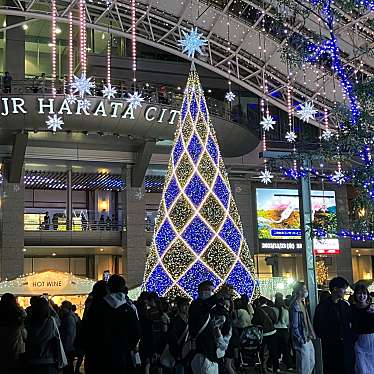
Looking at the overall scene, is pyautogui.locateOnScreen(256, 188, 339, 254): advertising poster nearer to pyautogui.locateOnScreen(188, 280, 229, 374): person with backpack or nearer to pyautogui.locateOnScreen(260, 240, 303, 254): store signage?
pyautogui.locateOnScreen(260, 240, 303, 254): store signage

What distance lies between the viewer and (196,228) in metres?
11.0

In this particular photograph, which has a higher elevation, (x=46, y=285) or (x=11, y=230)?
(x=11, y=230)

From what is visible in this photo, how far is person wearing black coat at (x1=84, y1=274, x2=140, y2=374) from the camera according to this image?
5070 millimetres

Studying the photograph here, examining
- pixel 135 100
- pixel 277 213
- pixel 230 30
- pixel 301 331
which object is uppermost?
pixel 230 30

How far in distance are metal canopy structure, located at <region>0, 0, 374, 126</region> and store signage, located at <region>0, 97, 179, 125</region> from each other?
12.9 ft

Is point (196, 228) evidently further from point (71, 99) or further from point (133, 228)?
point (133, 228)

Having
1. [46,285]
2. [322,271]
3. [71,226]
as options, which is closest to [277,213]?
[322,271]

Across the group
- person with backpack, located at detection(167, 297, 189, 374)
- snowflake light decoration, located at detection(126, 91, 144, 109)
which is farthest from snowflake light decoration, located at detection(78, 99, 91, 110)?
person with backpack, located at detection(167, 297, 189, 374)

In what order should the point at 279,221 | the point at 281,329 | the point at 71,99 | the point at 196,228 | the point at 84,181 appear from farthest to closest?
the point at 279,221
the point at 84,181
the point at 71,99
the point at 196,228
the point at 281,329

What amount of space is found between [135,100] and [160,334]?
1100 centimetres

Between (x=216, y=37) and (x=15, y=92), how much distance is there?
862cm

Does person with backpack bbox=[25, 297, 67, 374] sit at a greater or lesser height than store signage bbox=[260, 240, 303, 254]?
lesser

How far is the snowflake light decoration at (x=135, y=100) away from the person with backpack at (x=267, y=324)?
9.22m

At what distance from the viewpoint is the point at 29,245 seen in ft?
80.2
